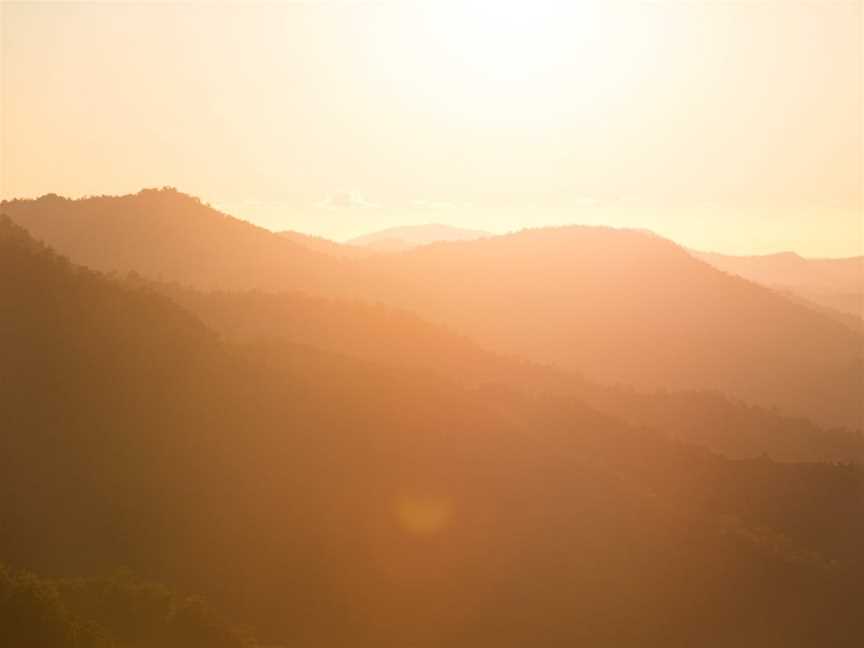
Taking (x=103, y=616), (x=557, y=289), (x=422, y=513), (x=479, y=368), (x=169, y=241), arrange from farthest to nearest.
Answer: (x=557, y=289)
(x=169, y=241)
(x=479, y=368)
(x=422, y=513)
(x=103, y=616)

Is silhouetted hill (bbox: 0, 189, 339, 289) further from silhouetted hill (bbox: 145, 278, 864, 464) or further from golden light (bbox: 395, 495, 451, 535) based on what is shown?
golden light (bbox: 395, 495, 451, 535)

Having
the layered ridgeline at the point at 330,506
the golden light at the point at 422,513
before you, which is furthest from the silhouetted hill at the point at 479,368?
the golden light at the point at 422,513

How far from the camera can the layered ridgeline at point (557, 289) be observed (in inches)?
3949

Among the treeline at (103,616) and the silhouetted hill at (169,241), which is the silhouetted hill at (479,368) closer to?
the silhouetted hill at (169,241)

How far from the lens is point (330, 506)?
115 feet

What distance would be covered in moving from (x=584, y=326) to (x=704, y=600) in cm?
10679

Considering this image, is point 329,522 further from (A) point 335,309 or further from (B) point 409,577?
(A) point 335,309

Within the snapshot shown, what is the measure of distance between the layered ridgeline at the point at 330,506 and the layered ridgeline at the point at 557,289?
162ft

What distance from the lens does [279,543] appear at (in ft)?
108

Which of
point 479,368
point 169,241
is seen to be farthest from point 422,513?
point 169,241

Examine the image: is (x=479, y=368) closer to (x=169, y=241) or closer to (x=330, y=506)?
(x=330, y=506)

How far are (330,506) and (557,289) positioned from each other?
4915 inches

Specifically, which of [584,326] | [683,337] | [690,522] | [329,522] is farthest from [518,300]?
[329,522]

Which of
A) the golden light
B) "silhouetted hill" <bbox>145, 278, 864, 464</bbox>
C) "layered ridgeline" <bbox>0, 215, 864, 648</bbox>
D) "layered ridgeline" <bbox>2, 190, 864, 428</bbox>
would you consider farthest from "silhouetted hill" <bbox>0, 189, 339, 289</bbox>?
the golden light
